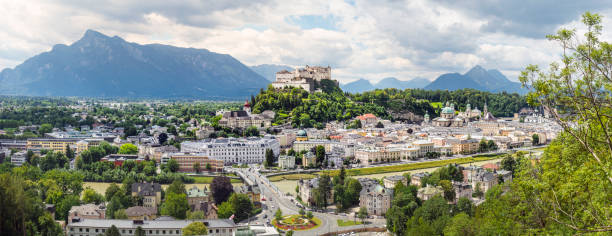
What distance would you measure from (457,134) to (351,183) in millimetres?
31882

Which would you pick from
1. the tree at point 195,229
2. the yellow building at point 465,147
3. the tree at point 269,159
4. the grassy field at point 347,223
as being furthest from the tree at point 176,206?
the yellow building at point 465,147

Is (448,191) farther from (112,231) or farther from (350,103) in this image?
(350,103)

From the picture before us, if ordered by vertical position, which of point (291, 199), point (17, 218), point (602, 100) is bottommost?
point (291, 199)

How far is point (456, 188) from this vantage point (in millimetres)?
27438

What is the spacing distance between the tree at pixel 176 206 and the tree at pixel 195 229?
13.1 ft

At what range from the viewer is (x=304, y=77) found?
2739 inches

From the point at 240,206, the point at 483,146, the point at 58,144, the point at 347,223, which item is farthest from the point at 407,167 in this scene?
the point at 58,144

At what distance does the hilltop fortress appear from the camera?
67762 millimetres

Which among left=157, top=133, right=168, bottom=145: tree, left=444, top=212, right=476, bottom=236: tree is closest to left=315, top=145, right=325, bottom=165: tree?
left=157, top=133, right=168, bottom=145: tree

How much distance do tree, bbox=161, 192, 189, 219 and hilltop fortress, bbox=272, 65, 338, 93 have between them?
43927 mm

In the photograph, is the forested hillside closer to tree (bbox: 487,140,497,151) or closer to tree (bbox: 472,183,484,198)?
tree (bbox: 487,140,497,151)

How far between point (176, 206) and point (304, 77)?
47350 millimetres

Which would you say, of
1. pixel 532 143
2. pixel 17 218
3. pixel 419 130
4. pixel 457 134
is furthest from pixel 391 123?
pixel 17 218

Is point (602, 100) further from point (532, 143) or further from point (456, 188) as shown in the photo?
point (532, 143)
